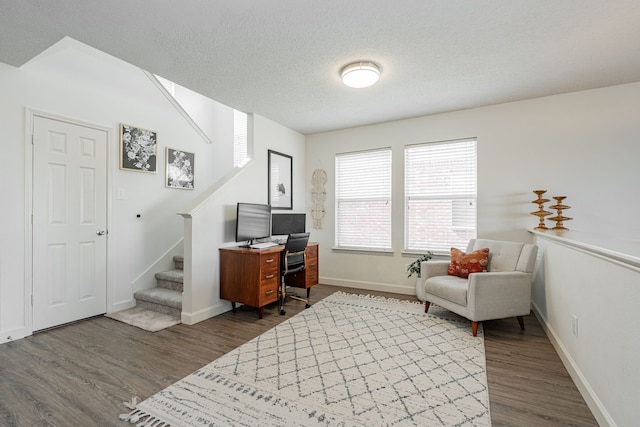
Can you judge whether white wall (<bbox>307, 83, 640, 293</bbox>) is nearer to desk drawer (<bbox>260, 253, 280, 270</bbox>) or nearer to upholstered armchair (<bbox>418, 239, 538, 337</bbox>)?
upholstered armchair (<bbox>418, 239, 538, 337</bbox>)

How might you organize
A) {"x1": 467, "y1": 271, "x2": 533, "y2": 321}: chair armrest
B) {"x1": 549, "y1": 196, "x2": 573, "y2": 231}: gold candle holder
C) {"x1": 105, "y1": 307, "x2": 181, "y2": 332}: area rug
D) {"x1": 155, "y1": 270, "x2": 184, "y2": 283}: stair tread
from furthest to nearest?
{"x1": 155, "y1": 270, "x2": 184, "y2": 283}: stair tread < {"x1": 549, "y1": 196, "x2": 573, "y2": 231}: gold candle holder < {"x1": 105, "y1": 307, "x2": 181, "y2": 332}: area rug < {"x1": 467, "y1": 271, "x2": 533, "y2": 321}: chair armrest

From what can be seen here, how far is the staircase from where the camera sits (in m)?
3.34

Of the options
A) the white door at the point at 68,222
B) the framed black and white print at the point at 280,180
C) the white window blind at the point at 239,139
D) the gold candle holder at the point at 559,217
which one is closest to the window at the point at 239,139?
the white window blind at the point at 239,139

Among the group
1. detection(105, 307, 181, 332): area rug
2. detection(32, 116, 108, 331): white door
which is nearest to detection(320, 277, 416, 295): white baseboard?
detection(105, 307, 181, 332): area rug

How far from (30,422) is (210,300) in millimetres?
1747

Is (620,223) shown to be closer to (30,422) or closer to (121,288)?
(30,422)

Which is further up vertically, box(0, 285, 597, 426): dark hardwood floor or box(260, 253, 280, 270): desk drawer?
box(260, 253, 280, 270): desk drawer

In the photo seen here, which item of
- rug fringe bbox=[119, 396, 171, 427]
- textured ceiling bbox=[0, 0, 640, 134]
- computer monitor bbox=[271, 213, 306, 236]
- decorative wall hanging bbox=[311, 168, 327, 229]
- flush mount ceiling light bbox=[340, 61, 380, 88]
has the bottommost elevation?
rug fringe bbox=[119, 396, 171, 427]

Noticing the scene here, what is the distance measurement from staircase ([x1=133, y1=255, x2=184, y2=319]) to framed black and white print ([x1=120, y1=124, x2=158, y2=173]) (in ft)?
4.67

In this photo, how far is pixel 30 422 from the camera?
1618 millimetres

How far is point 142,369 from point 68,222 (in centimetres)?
193

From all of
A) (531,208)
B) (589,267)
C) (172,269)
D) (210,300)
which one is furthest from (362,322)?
(172,269)

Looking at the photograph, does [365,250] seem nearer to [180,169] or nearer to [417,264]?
[417,264]

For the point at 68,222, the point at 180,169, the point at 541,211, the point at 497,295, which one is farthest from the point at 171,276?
the point at 541,211
